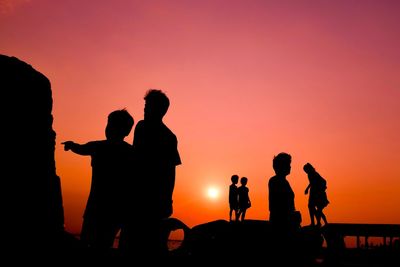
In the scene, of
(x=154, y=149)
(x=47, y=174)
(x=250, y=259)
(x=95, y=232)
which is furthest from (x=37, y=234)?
(x=250, y=259)

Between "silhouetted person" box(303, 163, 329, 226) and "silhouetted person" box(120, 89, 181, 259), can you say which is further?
"silhouetted person" box(303, 163, 329, 226)

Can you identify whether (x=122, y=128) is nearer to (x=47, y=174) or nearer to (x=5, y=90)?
(x=47, y=174)

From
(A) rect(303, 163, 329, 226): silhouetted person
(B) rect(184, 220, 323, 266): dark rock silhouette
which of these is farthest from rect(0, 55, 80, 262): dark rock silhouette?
(A) rect(303, 163, 329, 226): silhouetted person

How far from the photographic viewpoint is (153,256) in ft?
10.5

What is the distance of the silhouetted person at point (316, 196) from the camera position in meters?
12.0

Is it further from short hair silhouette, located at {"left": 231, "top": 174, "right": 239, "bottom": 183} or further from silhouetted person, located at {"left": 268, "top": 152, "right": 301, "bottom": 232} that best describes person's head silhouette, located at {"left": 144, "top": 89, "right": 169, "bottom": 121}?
short hair silhouette, located at {"left": 231, "top": 174, "right": 239, "bottom": 183}

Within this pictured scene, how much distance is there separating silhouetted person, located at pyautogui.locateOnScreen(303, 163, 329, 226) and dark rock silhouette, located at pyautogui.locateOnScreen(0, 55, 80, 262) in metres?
10.7

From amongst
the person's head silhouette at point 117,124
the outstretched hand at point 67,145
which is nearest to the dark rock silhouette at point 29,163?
the outstretched hand at point 67,145

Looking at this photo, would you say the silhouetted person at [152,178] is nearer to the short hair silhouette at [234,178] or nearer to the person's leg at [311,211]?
the person's leg at [311,211]

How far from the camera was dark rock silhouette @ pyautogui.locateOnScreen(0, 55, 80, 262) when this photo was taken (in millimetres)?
2742

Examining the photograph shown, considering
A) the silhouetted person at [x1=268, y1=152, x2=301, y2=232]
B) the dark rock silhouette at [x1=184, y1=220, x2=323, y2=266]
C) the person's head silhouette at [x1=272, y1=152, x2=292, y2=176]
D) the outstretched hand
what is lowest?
the dark rock silhouette at [x1=184, y1=220, x2=323, y2=266]

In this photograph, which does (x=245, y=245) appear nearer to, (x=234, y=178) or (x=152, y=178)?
(x=152, y=178)

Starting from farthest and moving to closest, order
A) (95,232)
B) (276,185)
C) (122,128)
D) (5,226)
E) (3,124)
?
1. (276,185)
2. (122,128)
3. (95,232)
4. (3,124)
5. (5,226)

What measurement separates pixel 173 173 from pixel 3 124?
177 cm
